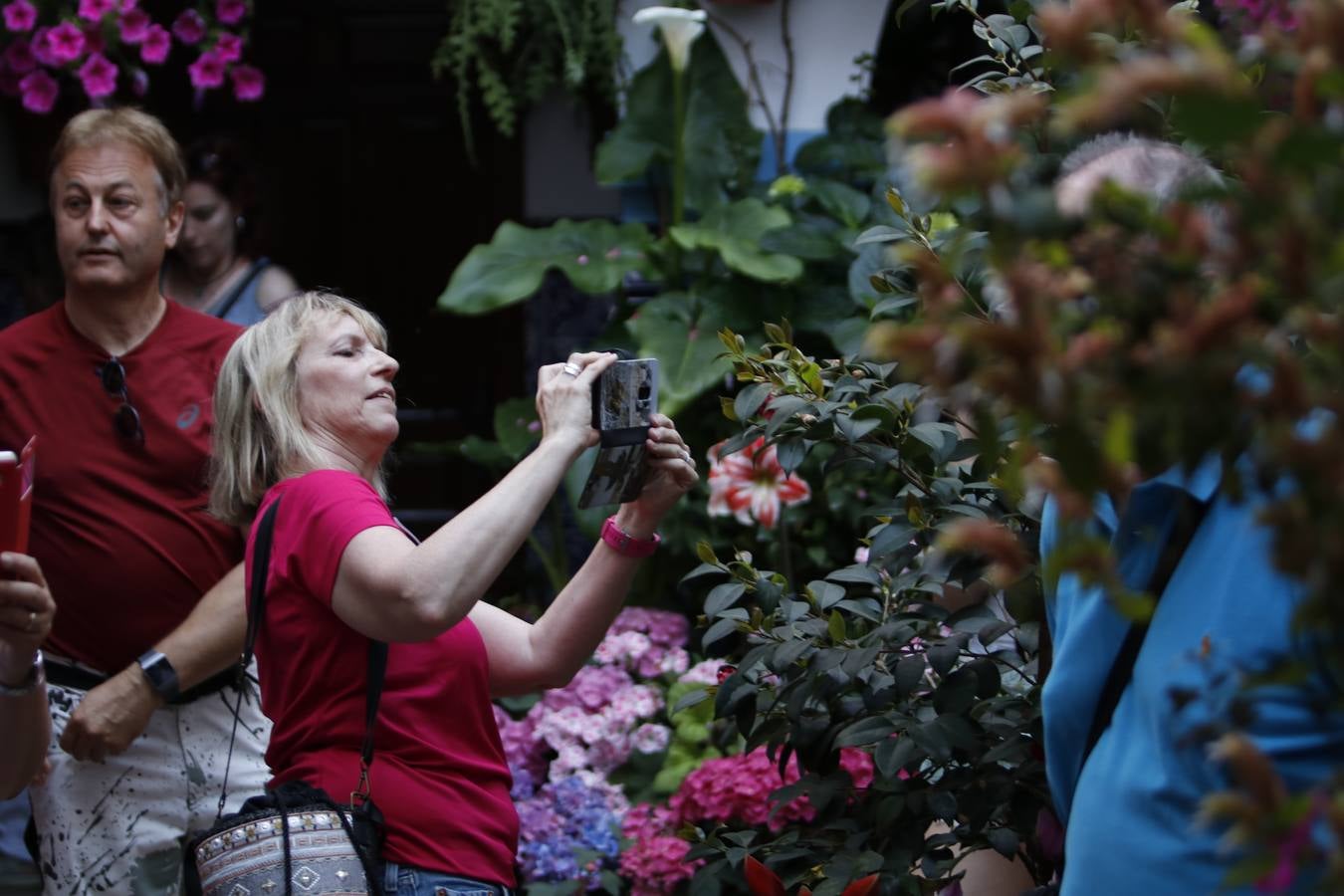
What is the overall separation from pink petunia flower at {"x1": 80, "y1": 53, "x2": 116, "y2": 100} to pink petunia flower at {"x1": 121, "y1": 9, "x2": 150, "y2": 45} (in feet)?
0.30

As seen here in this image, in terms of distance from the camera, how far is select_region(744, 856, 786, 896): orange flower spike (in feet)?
7.47

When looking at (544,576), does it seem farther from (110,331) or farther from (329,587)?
(329,587)

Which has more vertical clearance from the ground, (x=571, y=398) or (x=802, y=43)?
(x=802, y=43)

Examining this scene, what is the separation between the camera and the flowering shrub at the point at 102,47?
14.6ft

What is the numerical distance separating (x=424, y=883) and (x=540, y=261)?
277 cm

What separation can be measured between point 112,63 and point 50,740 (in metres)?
2.52

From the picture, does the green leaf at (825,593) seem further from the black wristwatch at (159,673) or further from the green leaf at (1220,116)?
the green leaf at (1220,116)

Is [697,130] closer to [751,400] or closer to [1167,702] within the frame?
[751,400]

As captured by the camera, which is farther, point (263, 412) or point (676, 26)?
point (676, 26)

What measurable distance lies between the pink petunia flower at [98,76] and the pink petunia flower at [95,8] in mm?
121

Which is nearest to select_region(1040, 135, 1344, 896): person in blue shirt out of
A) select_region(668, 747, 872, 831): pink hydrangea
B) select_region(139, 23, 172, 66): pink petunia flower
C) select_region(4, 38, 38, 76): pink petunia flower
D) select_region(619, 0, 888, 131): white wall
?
select_region(668, 747, 872, 831): pink hydrangea

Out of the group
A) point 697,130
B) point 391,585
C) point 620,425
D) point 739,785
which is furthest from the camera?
point 697,130

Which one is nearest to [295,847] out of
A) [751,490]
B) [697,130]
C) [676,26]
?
[751,490]

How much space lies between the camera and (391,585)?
1.83 m
